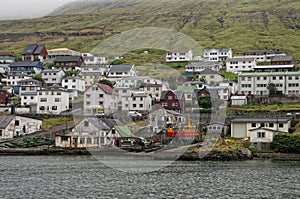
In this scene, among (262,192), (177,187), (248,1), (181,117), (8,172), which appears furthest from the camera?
(248,1)

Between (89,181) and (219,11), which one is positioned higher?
(219,11)

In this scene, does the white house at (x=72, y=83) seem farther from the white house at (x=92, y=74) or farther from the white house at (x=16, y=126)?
the white house at (x=16, y=126)

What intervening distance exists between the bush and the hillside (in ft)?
186

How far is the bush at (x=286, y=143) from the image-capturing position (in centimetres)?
4628

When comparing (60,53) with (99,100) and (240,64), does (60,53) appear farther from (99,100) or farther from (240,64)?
(99,100)

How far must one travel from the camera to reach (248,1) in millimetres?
199250

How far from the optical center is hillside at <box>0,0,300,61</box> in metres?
127

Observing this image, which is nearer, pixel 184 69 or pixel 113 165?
pixel 113 165

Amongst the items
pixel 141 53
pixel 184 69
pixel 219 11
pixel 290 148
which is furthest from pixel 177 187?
pixel 219 11

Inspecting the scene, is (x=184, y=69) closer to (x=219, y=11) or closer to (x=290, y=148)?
(x=290, y=148)

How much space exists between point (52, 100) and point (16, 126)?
11.6 metres

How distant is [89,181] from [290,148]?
23.2 metres

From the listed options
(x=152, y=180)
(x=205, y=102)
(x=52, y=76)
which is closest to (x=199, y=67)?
(x=205, y=102)

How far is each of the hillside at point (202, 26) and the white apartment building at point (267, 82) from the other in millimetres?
28330
